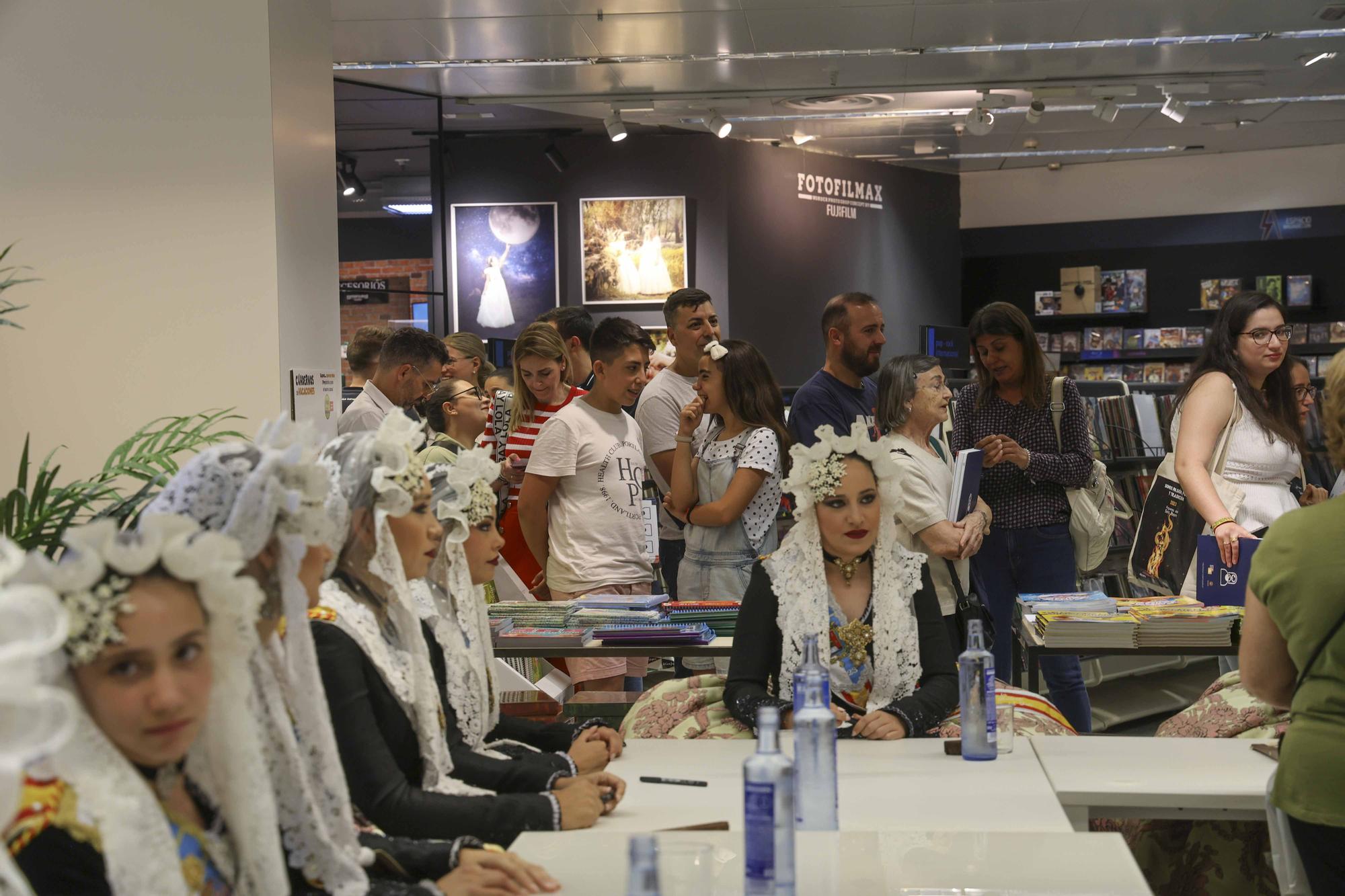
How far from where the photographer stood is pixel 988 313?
4590 mm

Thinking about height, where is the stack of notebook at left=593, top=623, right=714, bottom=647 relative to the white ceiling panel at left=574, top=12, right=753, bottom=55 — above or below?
below

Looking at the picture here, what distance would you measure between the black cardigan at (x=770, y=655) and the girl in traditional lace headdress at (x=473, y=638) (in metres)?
0.41

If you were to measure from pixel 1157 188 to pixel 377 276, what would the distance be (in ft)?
26.9

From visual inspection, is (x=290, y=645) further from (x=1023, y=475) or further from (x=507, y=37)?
(x=507, y=37)

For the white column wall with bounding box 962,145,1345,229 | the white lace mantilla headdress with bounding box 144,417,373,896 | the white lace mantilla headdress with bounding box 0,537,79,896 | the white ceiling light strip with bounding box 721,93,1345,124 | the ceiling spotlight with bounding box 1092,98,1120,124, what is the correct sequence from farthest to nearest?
the white column wall with bounding box 962,145,1345,229 < the white ceiling light strip with bounding box 721,93,1345,124 < the ceiling spotlight with bounding box 1092,98,1120,124 < the white lace mantilla headdress with bounding box 144,417,373,896 < the white lace mantilla headdress with bounding box 0,537,79,896

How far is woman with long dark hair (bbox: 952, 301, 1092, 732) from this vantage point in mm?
4449

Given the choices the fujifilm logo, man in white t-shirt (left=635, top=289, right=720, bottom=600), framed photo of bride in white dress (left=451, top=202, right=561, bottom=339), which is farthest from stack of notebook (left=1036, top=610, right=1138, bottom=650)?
the fujifilm logo

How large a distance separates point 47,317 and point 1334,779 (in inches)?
164

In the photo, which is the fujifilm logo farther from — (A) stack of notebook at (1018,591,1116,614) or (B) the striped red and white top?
(A) stack of notebook at (1018,591,1116,614)

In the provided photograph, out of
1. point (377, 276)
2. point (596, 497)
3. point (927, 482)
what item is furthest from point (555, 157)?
point (927, 482)

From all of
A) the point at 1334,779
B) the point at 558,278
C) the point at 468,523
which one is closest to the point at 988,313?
the point at 468,523

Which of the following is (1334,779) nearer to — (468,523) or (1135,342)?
(468,523)

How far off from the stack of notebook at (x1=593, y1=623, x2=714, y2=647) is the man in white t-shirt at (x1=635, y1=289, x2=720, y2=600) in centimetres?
105

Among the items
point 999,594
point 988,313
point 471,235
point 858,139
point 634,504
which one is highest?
point 858,139
